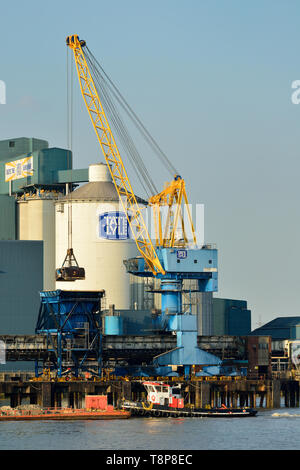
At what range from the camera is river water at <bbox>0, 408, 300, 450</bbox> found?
105312mm

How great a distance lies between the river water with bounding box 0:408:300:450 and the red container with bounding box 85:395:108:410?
7.44 meters

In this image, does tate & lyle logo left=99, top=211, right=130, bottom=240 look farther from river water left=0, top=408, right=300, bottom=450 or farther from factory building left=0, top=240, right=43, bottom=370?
river water left=0, top=408, right=300, bottom=450

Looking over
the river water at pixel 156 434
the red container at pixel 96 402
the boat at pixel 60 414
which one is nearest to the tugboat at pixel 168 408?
the river water at pixel 156 434

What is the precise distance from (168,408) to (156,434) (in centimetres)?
1994

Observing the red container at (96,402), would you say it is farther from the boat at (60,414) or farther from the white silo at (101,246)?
the white silo at (101,246)

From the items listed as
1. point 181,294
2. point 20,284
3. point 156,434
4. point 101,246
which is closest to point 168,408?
point 156,434

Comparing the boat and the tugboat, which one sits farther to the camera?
the tugboat

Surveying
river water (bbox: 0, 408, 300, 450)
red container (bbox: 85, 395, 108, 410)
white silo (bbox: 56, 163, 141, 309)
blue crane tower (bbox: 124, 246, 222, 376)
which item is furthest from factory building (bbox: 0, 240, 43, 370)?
river water (bbox: 0, 408, 300, 450)

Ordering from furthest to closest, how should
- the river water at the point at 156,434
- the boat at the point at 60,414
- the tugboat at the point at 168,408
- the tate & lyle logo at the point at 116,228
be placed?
1. the tate & lyle logo at the point at 116,228
2. the tugboat at the point at 168,408
3. the boat at the point at 60,414
4. the river water at the point at 156,434

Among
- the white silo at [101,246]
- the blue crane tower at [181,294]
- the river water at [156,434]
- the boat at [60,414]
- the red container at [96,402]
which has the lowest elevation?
the river water at [156,434]

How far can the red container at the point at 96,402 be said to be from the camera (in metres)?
139

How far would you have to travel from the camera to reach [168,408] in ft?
441

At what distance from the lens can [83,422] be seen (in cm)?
12975

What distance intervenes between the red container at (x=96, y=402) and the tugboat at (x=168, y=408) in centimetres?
296
